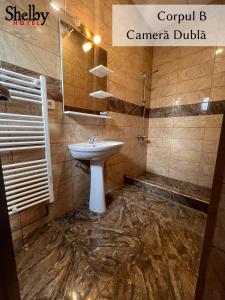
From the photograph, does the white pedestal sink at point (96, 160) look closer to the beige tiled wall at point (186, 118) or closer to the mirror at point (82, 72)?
the mirror at point (82, 72)

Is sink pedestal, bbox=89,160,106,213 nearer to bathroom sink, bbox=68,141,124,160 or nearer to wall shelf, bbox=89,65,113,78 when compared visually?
bathroom sink, bbox=68,141,124,160

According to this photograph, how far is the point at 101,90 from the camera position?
1716mm

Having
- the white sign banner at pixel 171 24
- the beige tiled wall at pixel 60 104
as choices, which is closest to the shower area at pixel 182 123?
the white sign banner at pixel 171 24

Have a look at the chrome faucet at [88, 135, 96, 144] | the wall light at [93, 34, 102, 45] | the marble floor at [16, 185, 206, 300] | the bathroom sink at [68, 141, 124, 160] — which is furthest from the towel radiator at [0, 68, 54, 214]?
the wall light at [93, 34, 102, 45]

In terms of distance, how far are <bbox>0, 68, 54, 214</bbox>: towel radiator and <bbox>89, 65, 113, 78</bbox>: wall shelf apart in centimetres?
71

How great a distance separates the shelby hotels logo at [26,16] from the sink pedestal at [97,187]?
1.25 m

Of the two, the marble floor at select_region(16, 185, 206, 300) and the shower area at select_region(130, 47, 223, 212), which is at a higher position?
the shower area at select_region(130, 47, 223, 212)

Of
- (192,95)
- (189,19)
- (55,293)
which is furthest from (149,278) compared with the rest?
(189,19)

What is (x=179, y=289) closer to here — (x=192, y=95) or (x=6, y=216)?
A: (x=6, y=216)

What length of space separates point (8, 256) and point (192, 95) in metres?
2.55

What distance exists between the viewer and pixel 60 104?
51.8 inches

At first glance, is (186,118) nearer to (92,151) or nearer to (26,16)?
(92,151)

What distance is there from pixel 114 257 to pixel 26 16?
194cm

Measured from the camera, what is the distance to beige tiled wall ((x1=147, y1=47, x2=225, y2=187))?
1894 mm
